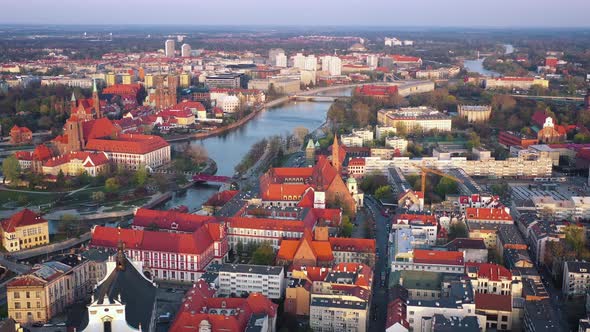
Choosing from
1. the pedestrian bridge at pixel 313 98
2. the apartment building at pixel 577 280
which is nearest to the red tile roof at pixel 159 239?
the apartment building at pixel 577 280

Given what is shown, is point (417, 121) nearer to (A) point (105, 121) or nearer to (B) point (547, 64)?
(A) point (105, 121)

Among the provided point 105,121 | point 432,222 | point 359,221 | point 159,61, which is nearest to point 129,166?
point 105,121

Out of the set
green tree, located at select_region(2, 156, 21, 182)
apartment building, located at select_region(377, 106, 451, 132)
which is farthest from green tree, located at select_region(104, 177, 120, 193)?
apartment building, located at select_region(377, 106, 451, 132)

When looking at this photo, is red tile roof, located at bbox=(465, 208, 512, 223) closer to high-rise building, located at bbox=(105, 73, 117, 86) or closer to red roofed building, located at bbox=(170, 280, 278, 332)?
red roofed building, located at bbox=(170, 280, 278, 332)

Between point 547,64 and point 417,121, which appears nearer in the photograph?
point 417,121

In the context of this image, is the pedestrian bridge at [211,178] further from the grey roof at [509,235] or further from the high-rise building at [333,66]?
the high-rise building at [333,66]

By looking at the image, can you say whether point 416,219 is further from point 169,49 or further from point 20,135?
point 169,49
